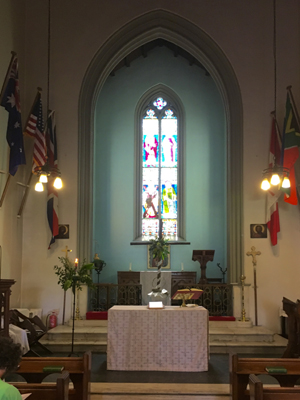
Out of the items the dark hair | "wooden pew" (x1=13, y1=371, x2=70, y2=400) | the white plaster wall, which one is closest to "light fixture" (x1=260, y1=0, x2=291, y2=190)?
the white plaster wall

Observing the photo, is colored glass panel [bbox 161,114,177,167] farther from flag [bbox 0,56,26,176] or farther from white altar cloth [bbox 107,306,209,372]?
white altar cloth [bbox 107,306,209,372]

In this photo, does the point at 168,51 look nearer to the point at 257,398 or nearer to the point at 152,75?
the point at 152,75

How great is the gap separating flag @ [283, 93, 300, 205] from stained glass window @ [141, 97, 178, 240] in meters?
4.44

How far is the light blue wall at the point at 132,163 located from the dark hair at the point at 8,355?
33.4 feet

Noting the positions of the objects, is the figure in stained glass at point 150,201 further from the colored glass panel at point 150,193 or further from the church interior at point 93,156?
the church interior at point 93,156

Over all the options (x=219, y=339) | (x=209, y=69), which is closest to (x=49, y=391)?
(x=219, y=339)

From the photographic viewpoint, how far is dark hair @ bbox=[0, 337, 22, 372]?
2607 mm

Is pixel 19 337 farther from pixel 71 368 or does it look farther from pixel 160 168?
pixel 160 168

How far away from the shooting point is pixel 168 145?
44.5ft

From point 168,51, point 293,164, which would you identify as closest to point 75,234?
point 293,164

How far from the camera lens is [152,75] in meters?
13.5

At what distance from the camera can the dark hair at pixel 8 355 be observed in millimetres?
2607

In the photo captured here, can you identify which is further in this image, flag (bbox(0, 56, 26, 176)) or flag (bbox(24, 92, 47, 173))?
flag (bbox(24, 92, 47, 173))

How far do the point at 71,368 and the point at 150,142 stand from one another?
9.91m
